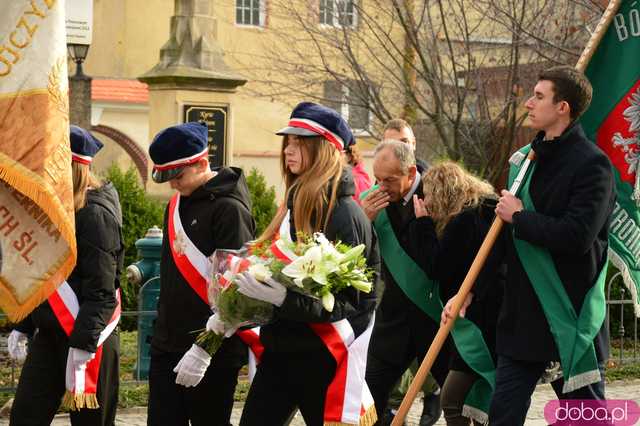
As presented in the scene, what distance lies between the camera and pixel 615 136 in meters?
6.79

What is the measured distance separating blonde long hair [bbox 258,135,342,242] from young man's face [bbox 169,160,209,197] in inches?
28.1

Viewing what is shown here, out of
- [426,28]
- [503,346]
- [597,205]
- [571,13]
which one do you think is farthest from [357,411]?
[426,28]

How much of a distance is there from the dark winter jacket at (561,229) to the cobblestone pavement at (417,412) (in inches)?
120

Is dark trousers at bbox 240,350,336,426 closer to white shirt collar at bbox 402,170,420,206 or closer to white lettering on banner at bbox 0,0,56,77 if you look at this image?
white lettering on banner at bbox 0,0,56,77

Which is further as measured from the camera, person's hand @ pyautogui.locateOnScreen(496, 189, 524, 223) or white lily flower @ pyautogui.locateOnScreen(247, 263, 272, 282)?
person's hand @ pyautogui.locateOnScreen(496, 189, 524, 223)

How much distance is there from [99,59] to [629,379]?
1004 inches

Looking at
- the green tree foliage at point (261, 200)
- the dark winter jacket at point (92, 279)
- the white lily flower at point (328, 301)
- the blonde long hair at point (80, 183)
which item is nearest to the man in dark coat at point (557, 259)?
the white lily flower at point (328, 301)

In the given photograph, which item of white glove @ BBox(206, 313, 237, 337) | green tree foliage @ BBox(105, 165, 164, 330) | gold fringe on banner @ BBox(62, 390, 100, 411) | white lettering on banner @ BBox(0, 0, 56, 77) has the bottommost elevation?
green tree foliage @ BBox(105, 165, 164, 330)

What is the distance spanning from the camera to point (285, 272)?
17.9 ft

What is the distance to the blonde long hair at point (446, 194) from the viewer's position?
289 inches

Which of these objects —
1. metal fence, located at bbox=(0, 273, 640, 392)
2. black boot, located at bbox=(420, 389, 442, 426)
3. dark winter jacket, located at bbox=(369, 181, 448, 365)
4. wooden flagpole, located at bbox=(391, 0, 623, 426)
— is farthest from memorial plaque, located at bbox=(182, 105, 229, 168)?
wooden flagpole, located at bbox=(391, 0, 623, 426)

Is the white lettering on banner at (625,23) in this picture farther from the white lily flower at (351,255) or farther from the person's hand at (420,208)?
the white lily flower at (351,255)

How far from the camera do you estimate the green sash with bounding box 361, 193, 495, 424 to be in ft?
23.1

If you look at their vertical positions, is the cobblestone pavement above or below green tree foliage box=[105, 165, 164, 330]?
below
